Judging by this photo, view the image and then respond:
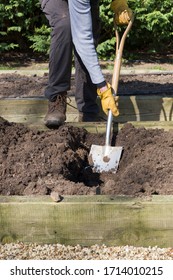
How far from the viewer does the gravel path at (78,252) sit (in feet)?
10.5

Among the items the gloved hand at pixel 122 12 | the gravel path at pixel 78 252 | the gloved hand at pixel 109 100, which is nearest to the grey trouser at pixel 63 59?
the gloved hand at pixel 122 12

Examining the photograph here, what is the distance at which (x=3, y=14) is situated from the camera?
9680 mm

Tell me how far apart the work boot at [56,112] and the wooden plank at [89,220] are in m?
1.36

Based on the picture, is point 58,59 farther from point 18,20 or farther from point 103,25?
point 18,20

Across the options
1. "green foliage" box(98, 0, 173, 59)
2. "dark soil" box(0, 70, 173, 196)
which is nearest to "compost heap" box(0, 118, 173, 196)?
"dark soil" box(0, 70, 173, 196)

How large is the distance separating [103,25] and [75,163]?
20.1 ft

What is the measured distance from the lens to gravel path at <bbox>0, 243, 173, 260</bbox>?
3.21 m

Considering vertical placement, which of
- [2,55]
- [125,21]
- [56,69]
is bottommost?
[2,55]

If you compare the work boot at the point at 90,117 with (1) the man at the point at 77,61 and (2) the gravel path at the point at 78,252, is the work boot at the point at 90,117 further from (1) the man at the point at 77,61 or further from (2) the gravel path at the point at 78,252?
(2) the gravel path at the point at 78,252

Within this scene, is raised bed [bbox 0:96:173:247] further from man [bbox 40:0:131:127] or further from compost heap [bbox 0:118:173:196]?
man [bbox 40:0:131:127]

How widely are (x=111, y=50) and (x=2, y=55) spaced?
6.39 feet

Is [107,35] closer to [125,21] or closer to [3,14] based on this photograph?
[3,14]

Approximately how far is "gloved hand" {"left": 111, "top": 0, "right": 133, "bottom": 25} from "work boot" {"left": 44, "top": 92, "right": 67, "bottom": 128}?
28.2 inches

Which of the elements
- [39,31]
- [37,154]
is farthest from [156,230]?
[39,31]
